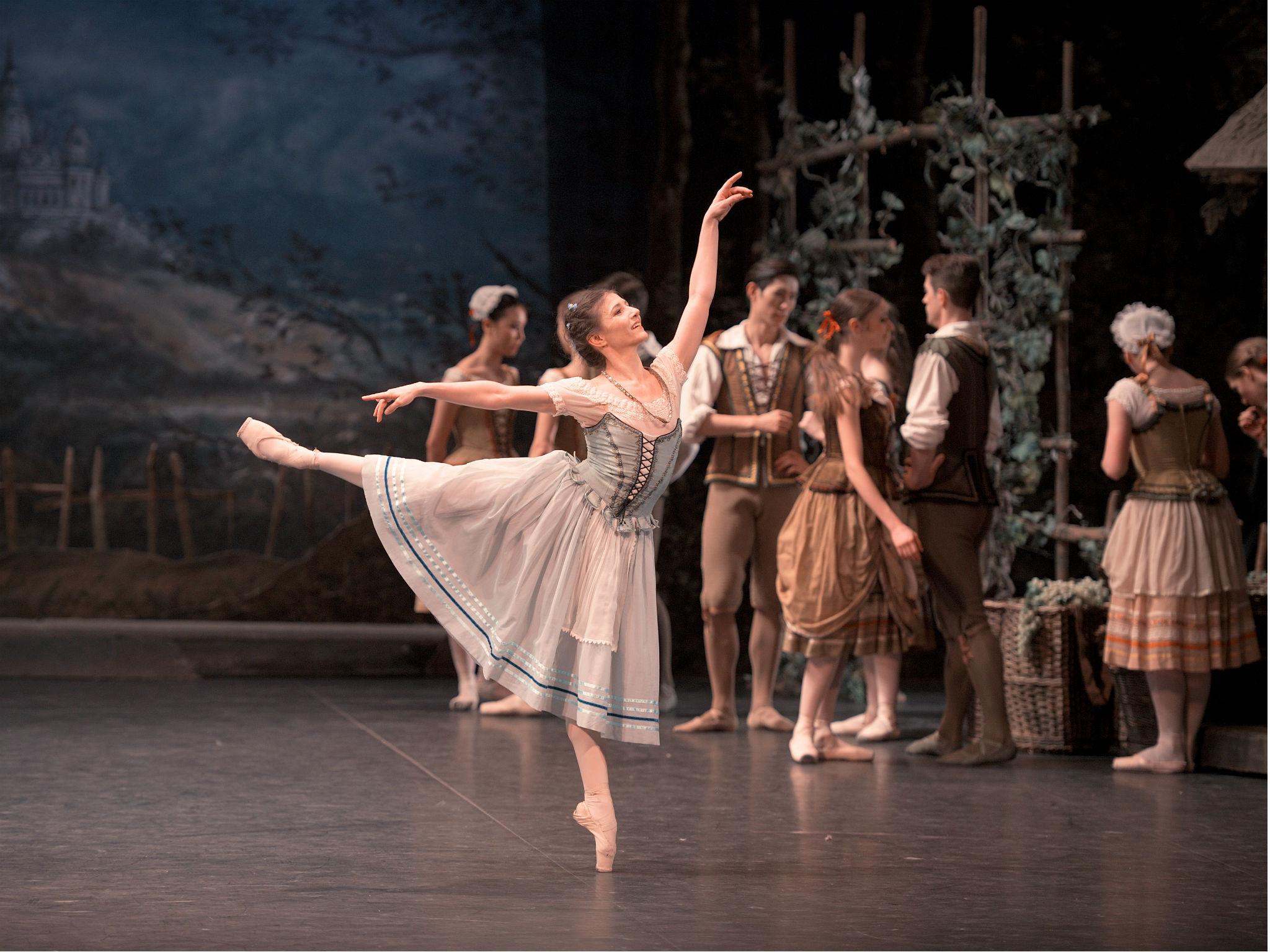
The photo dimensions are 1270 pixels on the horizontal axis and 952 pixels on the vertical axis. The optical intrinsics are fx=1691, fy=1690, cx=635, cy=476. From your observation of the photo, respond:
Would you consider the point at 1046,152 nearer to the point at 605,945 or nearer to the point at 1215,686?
the point at 1215,686

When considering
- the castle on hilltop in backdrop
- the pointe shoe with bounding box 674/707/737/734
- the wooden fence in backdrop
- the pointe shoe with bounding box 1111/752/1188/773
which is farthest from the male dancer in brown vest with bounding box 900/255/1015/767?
the castle on hilltop in backdrop

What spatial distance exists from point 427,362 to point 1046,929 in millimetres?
6236

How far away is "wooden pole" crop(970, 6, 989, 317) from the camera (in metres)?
5.95

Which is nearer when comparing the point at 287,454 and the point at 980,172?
the point at 287,454

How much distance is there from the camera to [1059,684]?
17.7 ft

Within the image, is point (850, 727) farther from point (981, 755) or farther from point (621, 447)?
point (621, 447)

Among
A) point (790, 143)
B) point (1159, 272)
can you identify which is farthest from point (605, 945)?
point (1159, 272)

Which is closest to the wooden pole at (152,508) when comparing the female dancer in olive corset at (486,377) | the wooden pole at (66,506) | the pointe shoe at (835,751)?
the wooden pole at (66,506)

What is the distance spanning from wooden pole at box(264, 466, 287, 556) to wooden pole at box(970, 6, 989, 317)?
407 cm

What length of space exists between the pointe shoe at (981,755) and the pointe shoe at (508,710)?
1647 mm

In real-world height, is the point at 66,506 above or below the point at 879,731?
above

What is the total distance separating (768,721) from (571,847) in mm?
2109

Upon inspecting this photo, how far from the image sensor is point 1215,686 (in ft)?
17.4

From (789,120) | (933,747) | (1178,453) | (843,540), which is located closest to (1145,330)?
(1178,453)
